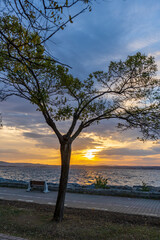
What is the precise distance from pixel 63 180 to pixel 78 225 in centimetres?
167

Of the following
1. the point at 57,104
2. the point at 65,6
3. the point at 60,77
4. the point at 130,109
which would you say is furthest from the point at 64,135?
the point at 65,6

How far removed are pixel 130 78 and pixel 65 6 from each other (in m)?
6.32

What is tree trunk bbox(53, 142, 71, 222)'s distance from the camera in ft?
26.9

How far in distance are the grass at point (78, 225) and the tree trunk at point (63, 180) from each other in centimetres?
33

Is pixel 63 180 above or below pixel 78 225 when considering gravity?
above

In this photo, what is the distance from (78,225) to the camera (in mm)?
7621

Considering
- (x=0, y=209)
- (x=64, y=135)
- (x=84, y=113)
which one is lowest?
(x=0, y=209)

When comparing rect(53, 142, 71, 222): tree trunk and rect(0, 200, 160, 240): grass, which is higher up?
rect(53, 142, 71, 222): tree trunk

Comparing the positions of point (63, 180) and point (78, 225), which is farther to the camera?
point (63, 180)

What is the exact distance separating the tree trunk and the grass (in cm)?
33

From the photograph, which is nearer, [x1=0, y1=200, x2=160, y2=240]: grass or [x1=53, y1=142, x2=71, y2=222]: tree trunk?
[x1=0, y1=200, x2=160, y2=240]: grass

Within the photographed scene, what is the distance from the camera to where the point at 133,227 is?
7.42m

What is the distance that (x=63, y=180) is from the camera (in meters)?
8.38

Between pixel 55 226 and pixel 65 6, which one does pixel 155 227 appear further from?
pixel 65 6
